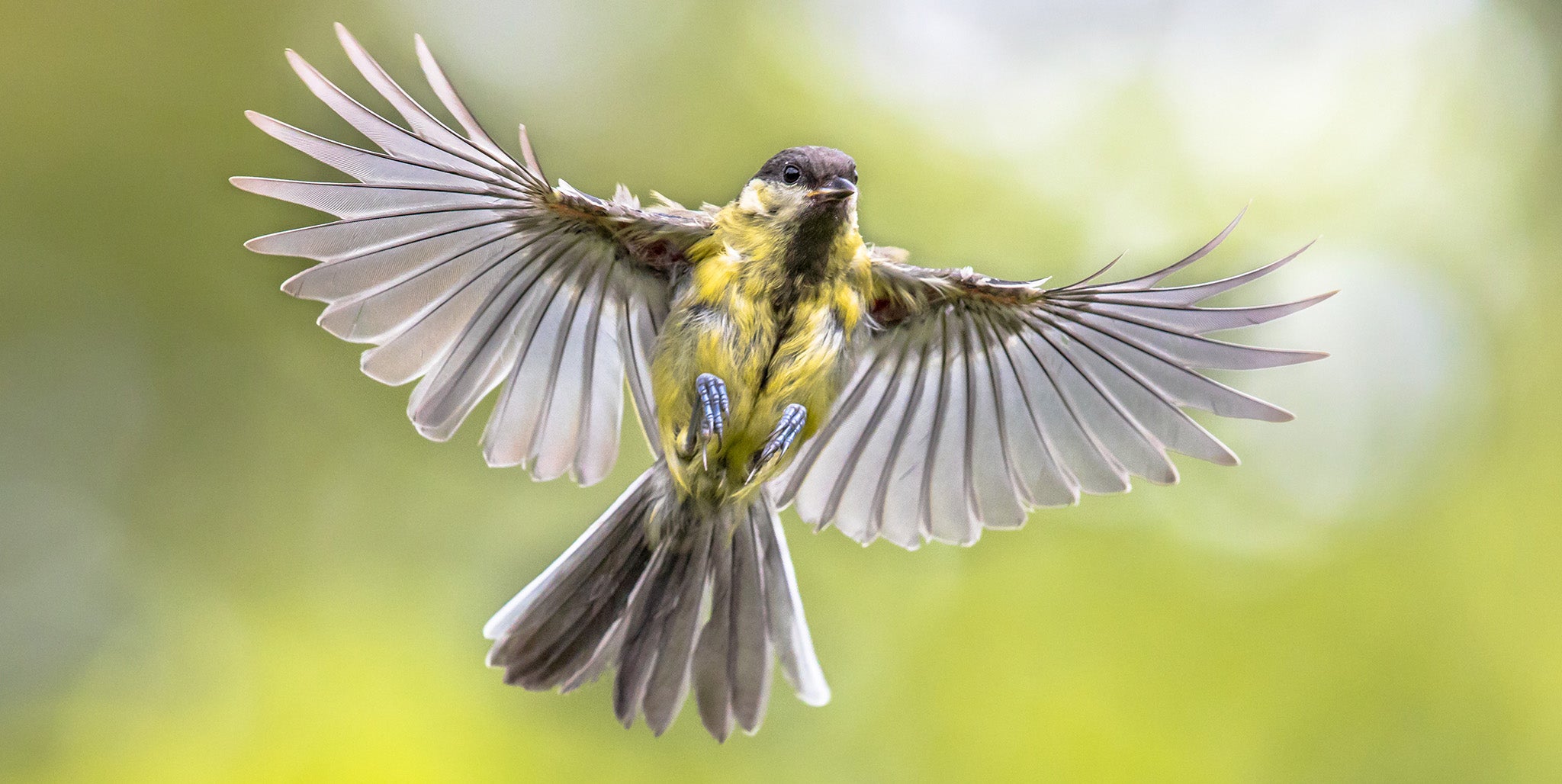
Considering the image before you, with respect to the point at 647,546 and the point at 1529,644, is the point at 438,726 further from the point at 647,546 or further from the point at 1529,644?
the point at 1529,644

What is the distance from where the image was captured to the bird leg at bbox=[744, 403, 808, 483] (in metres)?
2.27

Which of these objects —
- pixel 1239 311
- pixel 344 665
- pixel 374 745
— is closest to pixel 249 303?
pixel 344 665

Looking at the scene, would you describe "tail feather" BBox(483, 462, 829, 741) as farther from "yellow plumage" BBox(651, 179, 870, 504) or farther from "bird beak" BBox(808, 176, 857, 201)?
"bird beak" BBox(808, 176, 857, 201)

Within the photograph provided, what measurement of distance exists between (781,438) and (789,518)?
2.18 m

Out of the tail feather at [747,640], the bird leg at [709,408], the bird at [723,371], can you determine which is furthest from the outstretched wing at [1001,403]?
the bird leg at [709,408]

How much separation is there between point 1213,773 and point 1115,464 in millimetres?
1804

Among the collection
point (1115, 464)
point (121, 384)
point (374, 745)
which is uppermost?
point (1115, 464)

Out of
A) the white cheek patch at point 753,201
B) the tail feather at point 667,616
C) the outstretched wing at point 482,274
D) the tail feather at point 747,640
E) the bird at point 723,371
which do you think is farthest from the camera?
the tail feather at point 747,640

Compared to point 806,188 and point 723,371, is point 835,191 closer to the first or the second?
point 806,188

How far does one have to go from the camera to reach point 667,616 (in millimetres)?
2684

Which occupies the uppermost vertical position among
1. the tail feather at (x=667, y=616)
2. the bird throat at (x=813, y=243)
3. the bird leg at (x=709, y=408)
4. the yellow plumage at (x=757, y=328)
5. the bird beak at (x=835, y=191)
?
the bird beak at (x=835, y=191)

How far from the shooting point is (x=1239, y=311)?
2.21 m

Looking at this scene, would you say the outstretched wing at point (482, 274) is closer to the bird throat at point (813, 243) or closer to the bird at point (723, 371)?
the bird at point (723, 371)

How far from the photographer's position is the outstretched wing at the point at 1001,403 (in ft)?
7.96
